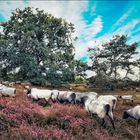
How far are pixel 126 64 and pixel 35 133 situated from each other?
162ft

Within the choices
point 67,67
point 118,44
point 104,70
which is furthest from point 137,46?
point 67,67

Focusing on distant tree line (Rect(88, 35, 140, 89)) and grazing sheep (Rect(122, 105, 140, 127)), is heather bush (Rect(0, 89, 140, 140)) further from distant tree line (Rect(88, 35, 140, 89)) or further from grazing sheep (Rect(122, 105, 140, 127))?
distant tree line (Rect(88, 35, 140, 89))

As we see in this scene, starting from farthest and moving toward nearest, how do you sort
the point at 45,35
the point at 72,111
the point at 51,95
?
1. the point at 45,35
2. the point at 51,95
3. the point at 72,111

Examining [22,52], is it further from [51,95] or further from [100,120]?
[100,120]

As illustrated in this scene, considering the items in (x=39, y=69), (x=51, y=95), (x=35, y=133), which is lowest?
(x=35, y=133)

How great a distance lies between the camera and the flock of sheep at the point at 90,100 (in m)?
15.4

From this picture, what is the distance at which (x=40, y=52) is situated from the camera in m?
47.8

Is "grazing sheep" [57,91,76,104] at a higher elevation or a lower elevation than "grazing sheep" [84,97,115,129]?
higher

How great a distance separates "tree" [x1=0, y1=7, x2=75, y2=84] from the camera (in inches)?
1853

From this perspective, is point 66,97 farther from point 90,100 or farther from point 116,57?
point 116,57

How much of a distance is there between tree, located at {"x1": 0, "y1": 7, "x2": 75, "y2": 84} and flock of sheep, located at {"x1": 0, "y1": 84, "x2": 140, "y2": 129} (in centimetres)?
1931

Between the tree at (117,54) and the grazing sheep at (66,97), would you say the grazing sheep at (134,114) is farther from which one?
the tree at (117,54)

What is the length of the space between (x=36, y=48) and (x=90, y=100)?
30.4 metres

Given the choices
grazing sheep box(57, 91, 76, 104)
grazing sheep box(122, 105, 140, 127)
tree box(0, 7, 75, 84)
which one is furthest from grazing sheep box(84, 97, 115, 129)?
tree box(0, 7, 75, 84)
